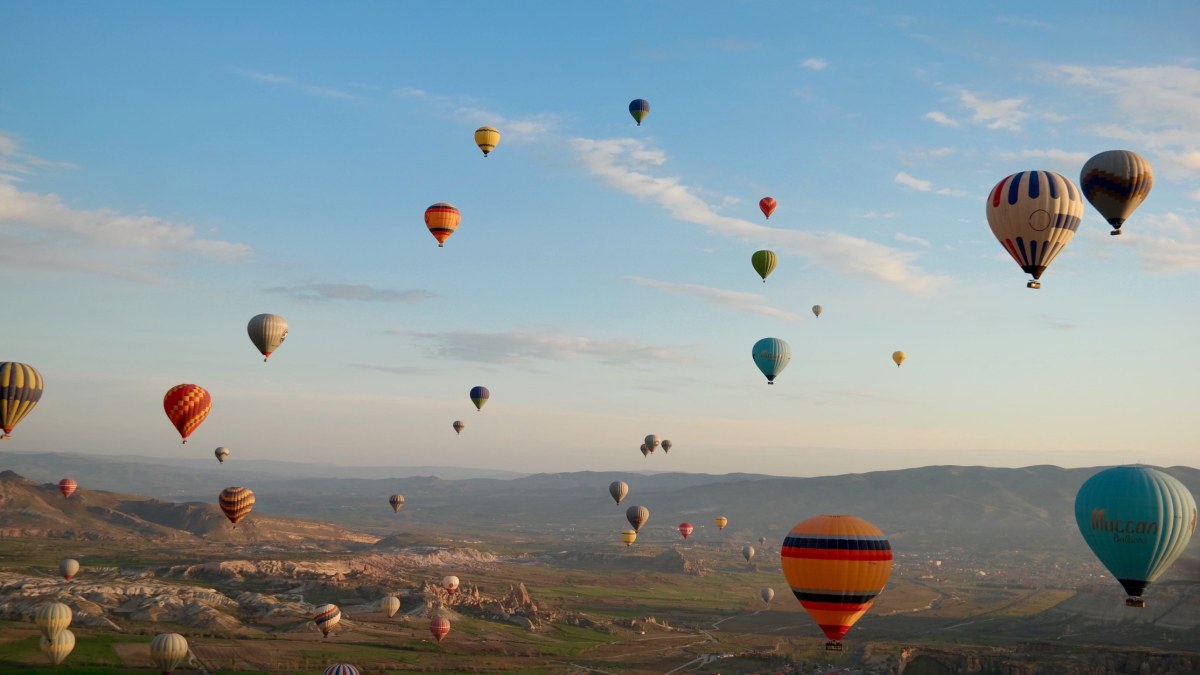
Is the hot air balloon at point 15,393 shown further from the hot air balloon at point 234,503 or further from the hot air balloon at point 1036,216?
the hot air balloon at point 1036,216

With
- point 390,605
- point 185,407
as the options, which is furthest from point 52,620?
point 390,605

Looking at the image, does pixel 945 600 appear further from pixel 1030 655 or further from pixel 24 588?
pixel 24 588

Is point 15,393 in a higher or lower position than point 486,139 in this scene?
→ lower

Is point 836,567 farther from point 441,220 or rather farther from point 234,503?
point 234,503

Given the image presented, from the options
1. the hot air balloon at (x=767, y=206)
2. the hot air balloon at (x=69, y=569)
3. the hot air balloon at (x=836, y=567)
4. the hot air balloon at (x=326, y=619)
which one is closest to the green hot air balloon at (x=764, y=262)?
the hot air balloon at (x=767, y=206)

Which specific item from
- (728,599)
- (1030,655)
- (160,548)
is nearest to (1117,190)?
(1030,655)
